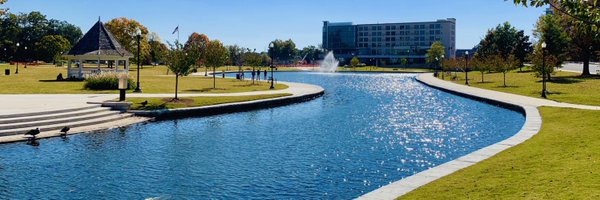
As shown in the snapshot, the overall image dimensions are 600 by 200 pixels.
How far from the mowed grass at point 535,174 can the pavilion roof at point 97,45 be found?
4391 centimetres

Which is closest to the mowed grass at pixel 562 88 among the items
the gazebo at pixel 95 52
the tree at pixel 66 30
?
the gazebo at pixel 95 52

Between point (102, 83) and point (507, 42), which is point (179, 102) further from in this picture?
point (507, 42)

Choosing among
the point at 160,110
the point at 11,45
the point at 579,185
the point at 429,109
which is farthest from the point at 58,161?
the point at 11,45

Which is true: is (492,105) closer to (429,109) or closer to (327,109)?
(429,109)

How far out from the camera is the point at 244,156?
15.4m

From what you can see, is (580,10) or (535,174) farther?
(535,174)

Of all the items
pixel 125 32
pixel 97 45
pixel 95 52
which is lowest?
pixel 95 52

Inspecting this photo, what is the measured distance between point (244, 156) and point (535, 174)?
8426mm

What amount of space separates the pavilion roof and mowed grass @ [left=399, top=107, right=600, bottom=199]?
4391cm

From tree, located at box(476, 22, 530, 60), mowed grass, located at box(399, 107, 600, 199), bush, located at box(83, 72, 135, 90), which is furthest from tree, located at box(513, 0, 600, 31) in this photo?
tree, located at box(476, 22, 530, 60)

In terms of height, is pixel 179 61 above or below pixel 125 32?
below

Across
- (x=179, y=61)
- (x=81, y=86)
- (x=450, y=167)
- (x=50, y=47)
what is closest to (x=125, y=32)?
(x=50, y=47)

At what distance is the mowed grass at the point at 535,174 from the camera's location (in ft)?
31.3

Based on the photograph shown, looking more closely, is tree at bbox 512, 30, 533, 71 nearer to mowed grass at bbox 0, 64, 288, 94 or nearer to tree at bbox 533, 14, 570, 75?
tree at bbox 533, 14, 570, 75
